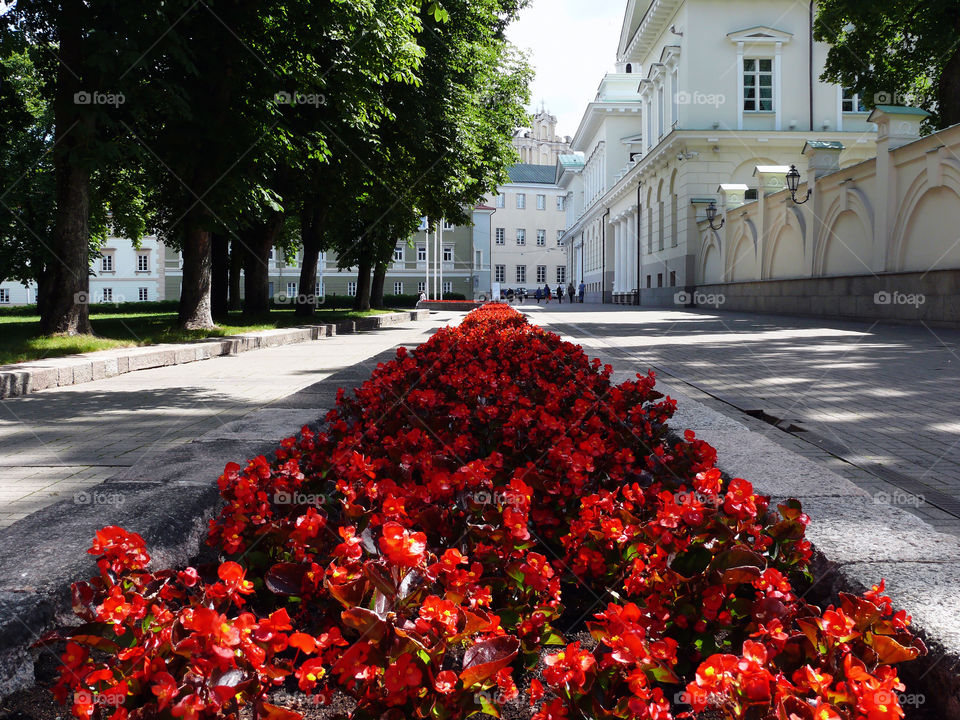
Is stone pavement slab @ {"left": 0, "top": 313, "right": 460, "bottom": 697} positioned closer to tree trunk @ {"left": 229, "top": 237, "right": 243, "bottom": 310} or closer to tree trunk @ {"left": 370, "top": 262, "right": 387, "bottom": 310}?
tree trunk @ {"left": 229, "top": 237, "right": 243, "bottom": 310}

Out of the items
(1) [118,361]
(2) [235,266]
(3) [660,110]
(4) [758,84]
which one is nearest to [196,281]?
(1) [118,361]

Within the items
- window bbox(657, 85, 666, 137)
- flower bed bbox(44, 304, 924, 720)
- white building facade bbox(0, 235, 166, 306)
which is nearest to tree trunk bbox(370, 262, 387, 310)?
window bbox(657, 85, 666, 137)

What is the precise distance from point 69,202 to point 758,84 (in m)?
32.8

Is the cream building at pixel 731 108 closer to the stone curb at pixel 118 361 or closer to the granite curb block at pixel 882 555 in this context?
the stone curb at pixel 118 361

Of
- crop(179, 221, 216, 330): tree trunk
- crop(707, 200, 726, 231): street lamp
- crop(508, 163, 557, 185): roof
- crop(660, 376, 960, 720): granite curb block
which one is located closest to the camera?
crop(660, 376, 960, 720): granite curb block

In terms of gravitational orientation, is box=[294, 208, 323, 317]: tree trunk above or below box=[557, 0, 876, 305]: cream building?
below

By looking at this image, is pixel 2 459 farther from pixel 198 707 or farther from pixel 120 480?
pixel 198 707

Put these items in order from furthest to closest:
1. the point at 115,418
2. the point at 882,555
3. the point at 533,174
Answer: the point at 533,174 → the point at 115,418 → the point at 882,555

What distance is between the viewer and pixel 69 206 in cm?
1355

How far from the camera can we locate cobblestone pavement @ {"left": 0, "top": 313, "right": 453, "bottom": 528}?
4.87 m

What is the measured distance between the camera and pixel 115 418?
7371mm

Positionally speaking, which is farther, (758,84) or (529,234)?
(529,234)

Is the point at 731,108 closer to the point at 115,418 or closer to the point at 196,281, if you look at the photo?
the point at 196,281

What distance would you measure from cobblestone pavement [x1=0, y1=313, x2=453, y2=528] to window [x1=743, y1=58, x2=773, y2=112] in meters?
30.7
